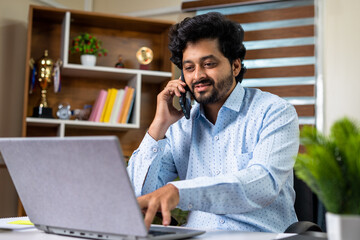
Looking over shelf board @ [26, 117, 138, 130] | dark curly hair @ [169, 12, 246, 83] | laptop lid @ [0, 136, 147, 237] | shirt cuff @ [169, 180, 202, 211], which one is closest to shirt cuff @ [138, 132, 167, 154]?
dark curly hair @ [169, 12, 246, 83]

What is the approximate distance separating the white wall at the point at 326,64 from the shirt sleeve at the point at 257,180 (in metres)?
1.58

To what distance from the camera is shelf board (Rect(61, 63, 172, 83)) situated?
3.12 metres

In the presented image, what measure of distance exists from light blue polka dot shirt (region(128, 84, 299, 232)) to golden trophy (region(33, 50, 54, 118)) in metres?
1.59

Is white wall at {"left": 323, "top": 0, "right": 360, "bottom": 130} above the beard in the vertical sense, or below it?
above

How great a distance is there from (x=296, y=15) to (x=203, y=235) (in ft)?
8.02

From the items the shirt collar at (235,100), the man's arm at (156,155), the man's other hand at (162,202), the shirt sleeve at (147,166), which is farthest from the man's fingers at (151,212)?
the shirt collar at (235,100)

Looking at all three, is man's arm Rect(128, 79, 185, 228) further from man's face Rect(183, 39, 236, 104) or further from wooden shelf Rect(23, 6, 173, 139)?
wooden shelf Rect(23, 6, 173, 139)

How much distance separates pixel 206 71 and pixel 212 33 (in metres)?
0.15

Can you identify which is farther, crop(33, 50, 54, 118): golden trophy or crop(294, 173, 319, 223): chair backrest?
crop(33, 50, 54, 118): golden trophy

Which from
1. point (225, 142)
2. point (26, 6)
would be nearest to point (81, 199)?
point (225, 142)

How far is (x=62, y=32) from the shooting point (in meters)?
3.23

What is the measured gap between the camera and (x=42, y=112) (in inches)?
119

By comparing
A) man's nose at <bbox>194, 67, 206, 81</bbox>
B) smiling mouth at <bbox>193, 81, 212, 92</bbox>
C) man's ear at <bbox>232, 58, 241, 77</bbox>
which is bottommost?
smiling mouth at <bbox>193, 81, 212, 92</bbox>

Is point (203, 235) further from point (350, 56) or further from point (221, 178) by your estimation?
point (350, 56)
